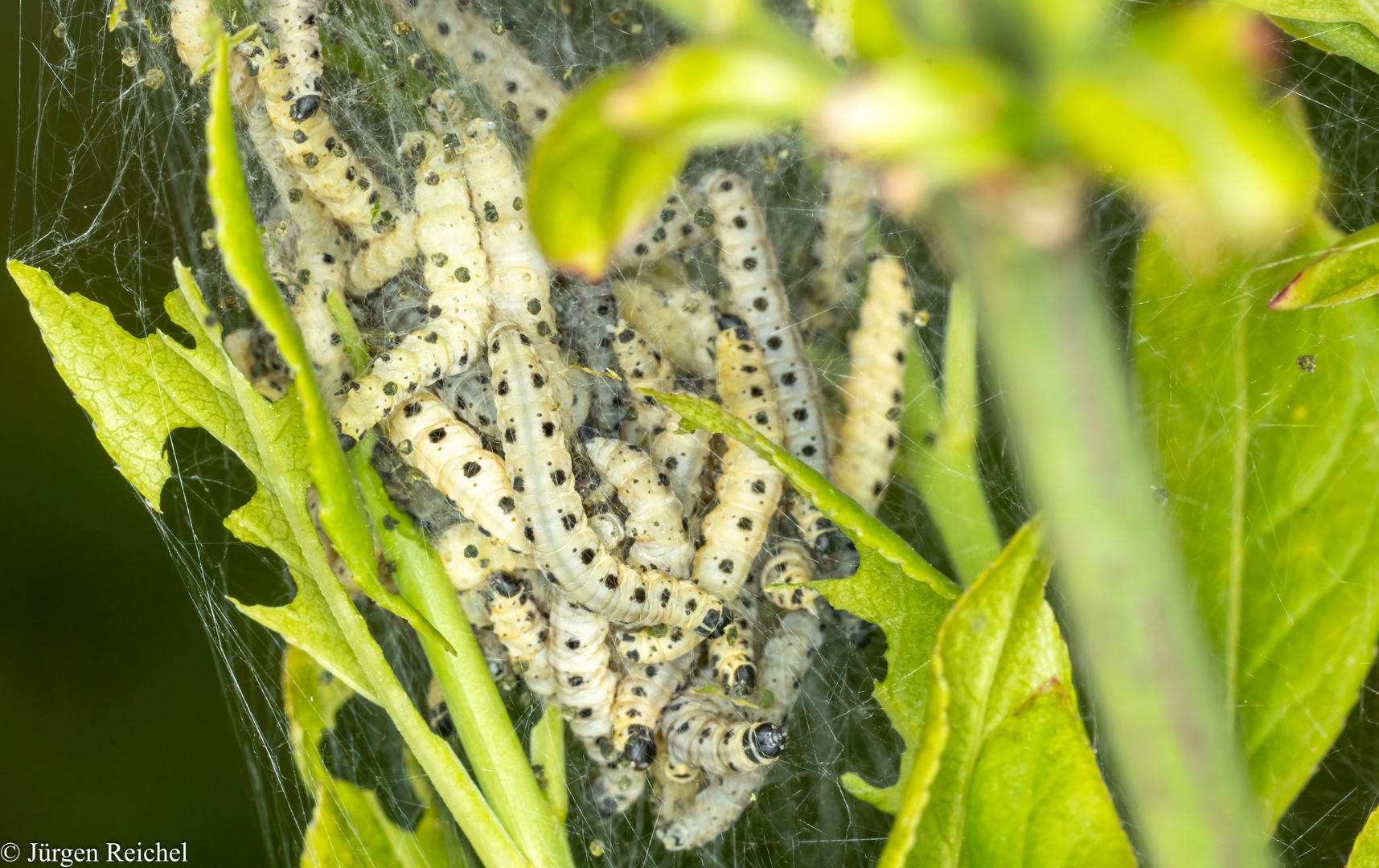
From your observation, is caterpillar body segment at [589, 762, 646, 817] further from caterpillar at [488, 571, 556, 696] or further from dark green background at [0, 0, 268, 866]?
dark green background at [0, 0, 268, 866]

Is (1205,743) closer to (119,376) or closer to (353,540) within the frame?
(353,540)

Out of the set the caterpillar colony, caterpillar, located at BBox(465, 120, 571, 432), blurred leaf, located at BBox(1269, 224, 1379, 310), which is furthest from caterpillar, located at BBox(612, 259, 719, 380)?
blurred leaf, located at BBox(1269, 224, 1379, 310)

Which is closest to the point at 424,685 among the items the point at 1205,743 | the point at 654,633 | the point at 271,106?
the point at 654,633

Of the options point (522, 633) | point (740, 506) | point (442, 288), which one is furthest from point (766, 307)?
point (522, 633)

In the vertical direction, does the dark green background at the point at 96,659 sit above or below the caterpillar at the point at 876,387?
below

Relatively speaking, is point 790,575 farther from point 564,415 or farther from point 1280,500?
point 1280,500

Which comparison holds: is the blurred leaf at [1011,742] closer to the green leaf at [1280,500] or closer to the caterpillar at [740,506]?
the green leaf at [1280,500]

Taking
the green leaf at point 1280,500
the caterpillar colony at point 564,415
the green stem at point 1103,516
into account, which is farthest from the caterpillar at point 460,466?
the green stem at point 1103,516

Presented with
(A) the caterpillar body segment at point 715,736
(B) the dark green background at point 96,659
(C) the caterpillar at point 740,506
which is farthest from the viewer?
(B) the dark green background at point 96,659
